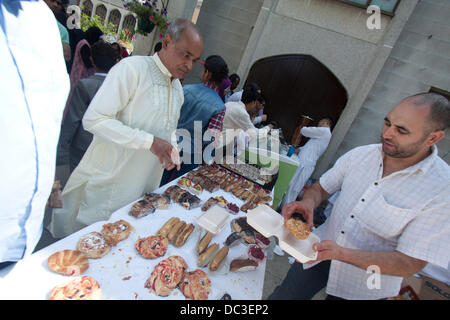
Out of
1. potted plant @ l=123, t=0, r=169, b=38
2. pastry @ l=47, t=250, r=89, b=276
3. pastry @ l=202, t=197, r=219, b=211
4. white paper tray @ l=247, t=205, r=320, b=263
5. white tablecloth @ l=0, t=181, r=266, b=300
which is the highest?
potted plant @ l=123, t=0, r=169, b=38

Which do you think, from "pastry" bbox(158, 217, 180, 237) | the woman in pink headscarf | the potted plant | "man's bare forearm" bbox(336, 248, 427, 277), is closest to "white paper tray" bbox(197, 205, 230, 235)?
"pastry" bbox(158, 217, 180, 237)

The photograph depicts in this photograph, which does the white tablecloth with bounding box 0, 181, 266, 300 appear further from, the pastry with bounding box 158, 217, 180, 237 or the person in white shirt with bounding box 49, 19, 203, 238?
the person in white shirt with bounding box 49, 19, 203, 238

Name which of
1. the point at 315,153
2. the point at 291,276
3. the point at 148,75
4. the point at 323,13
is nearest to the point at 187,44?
the point at 148,75

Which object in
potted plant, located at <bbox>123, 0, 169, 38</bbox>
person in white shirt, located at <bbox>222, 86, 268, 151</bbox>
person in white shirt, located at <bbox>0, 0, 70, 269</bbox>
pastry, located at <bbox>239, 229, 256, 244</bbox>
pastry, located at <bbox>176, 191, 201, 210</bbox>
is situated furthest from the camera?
potted plant, located at <bbox>123, 0, 169, 38</bbox>

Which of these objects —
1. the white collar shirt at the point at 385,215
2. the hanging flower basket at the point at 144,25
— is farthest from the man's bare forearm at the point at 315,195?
the hanging flower basket at the point at 144,25

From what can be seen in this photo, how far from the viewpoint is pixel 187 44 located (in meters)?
1.39

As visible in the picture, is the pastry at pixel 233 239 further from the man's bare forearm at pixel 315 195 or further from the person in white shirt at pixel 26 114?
the person in white shirt at pixel 26 114

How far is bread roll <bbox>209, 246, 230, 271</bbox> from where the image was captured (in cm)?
120

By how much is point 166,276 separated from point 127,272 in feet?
0.61

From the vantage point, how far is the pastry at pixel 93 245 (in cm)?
104

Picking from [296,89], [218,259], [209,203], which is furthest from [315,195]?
[296,89]

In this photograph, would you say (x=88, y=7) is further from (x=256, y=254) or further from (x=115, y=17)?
(x=256, y=254)

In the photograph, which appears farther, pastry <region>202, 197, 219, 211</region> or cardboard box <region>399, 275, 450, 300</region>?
pastry <region>202, 197, 219, 211</region>

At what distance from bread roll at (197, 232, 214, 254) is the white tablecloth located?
4cm
